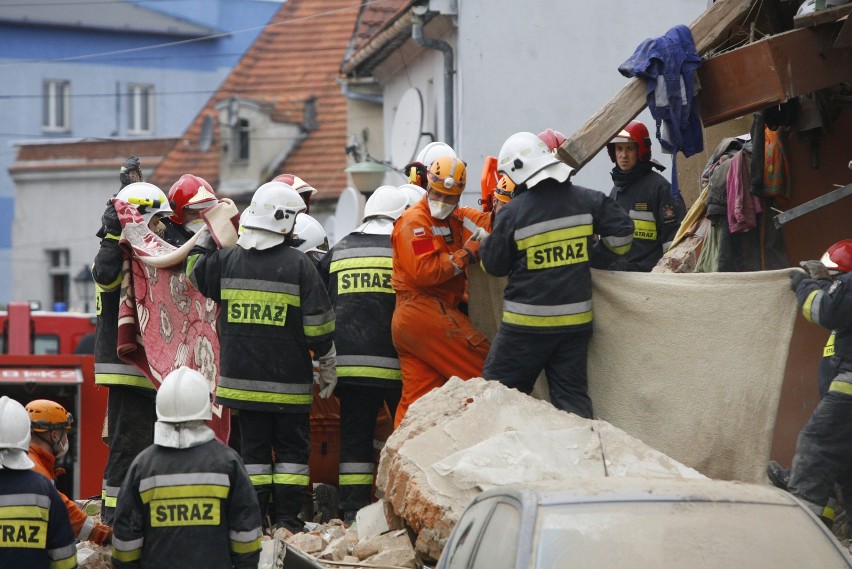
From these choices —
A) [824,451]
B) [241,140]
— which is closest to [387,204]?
[824,451]

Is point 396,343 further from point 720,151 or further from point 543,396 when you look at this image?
point 720,151

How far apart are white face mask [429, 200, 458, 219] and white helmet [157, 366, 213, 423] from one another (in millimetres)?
2479

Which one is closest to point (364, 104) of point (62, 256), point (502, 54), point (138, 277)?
point (502, 54)

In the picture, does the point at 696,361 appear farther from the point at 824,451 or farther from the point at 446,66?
the point at 446,66

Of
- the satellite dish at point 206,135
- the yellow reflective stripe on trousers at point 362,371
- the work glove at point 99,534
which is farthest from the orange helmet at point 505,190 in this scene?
the satellite dish at point 206,135

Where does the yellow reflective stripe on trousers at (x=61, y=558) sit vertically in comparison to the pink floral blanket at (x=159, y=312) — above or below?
below

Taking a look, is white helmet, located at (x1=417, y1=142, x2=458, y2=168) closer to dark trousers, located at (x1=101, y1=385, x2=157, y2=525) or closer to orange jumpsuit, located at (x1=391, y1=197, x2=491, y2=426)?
orange jumpsuit, located at (x1=391, y1=197, x2=491, y2=426)

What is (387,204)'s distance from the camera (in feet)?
31.7

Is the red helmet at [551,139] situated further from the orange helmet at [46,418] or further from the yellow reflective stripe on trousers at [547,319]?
the orange helmet at [46,418]

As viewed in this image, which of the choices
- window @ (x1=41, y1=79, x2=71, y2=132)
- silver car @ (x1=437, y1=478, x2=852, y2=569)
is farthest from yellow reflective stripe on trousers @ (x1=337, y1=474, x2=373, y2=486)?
window @ (x1=41, y1=79, x2=71, y2=132)

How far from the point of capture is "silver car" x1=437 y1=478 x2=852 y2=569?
5.11 metres

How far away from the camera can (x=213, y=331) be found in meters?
9.35

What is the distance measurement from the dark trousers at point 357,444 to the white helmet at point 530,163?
1.80 meters

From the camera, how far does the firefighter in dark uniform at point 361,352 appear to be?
9328 millimetres
